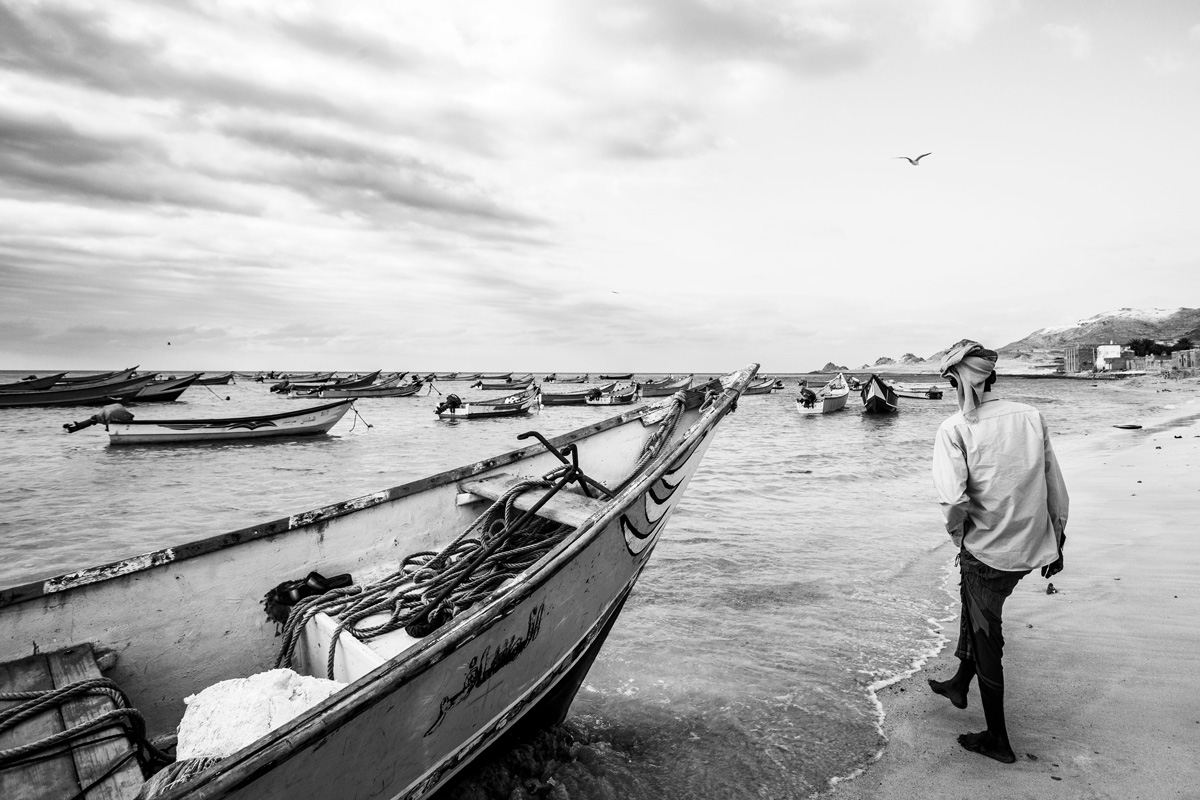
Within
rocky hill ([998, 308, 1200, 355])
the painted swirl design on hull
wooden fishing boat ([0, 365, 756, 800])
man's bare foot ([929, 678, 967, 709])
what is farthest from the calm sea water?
rocky hill ([998, 308, 1200, 355])

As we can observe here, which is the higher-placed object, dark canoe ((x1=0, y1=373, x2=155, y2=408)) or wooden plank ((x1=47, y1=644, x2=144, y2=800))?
dark canoe ((x1=0, y1=373, x2=155, y2=408))

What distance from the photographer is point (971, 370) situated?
277 cm

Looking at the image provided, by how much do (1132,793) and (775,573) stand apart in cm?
364

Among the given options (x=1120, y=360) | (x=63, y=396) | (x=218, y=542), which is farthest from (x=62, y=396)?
(x=1120, y=360)

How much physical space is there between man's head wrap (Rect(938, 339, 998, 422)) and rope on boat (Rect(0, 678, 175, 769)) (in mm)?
3656

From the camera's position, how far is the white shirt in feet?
8.68

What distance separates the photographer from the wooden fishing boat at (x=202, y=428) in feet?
61.5

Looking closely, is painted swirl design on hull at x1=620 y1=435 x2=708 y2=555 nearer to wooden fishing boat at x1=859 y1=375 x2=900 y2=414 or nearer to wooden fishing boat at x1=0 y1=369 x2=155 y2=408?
wooden fishing boat at x1=859 y1=375 x2=900 y2=414

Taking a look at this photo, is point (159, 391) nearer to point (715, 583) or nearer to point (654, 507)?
point (715, 583)

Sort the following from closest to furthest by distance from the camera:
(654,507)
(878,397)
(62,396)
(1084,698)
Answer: (1084,698), (654,507), (878,397), (62,396)

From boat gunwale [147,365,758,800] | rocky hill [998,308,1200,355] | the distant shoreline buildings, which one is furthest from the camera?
rocky hill [998,308,1200,355]

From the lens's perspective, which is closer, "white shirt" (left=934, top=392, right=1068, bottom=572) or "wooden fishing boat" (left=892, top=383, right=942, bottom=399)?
"white shirt" (left=934, top=392, right=1068, bottom=572)

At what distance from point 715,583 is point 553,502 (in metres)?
2.92

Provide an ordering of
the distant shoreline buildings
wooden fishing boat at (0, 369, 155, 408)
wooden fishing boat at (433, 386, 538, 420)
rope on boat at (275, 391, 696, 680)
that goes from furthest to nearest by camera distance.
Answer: the distant shoreline buildings < wooden fishing boat at (0, 369, 155, 408) < wooden fishing boat at (433, 386, 538, 420) < rope on boat at (275, 391, 696, 680)
